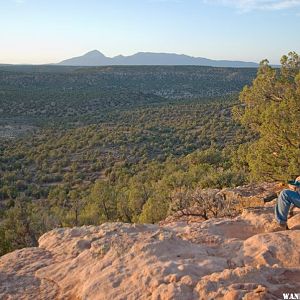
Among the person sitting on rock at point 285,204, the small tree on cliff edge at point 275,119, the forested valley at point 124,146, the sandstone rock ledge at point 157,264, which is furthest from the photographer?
the forested valley at point 124,146

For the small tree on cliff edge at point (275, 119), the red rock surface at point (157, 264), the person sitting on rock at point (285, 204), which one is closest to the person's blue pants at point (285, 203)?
the person sitting on rock at point (285, 204)

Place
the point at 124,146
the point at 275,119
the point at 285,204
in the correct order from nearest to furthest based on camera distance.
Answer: the point at 285,204, the point at 275,119, the point at 124,146

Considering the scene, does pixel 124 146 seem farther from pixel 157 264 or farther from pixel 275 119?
pixel 157 264

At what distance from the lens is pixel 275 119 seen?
1141 centimetres

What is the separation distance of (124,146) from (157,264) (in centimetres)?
2709

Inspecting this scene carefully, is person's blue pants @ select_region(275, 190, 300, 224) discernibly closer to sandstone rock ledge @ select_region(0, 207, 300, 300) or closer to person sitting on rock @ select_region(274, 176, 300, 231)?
person sitting on rock @ select_region(274, 176, 300, 231)

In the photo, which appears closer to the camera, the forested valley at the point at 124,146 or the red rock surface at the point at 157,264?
the red rock surface at the point at 157,264

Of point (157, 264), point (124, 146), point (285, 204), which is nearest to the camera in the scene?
point (157, 264)

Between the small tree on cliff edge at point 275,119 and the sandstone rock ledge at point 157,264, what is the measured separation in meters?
4.39

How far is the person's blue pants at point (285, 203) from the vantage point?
23.9ft

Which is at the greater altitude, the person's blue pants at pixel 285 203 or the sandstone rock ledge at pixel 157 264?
the person's blue pants at pixel 285 203

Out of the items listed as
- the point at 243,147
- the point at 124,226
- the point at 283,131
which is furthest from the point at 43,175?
the point at 124,226

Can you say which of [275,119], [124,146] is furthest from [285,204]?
[124,146]

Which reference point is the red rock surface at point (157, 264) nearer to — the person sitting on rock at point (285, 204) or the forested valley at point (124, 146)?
the person sitting on rock at point (285, 204)
